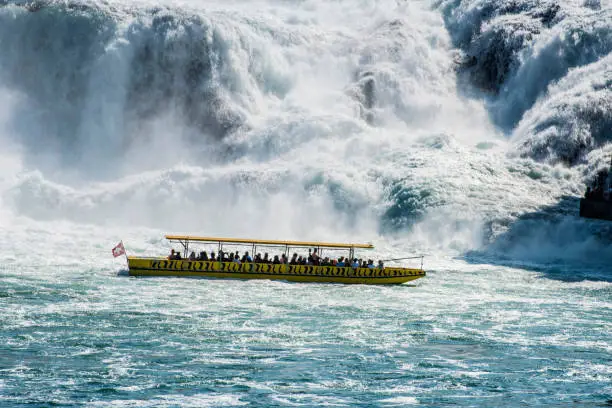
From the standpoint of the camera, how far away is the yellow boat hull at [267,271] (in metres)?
49.9

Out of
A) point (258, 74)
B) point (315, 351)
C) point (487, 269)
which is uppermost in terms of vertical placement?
point (258, 74)

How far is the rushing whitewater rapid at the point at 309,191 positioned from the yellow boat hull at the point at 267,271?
1426mm

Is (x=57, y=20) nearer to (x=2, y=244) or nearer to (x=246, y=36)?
(x=246, y=36)

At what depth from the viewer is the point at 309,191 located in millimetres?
66750

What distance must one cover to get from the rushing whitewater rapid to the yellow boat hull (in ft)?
4.68

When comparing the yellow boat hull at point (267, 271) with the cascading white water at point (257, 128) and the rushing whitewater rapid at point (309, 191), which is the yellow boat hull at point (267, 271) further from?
the cascading white water at point (257, 128)

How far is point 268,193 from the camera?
67125 mm

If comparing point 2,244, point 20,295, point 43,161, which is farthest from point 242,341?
point 43,161

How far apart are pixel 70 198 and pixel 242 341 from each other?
35148mm

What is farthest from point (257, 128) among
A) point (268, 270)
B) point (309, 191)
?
point (268, 270)

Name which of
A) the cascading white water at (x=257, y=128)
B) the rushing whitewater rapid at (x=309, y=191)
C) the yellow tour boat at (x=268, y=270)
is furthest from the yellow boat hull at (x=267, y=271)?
the cascading white water at (x=257, y=128)

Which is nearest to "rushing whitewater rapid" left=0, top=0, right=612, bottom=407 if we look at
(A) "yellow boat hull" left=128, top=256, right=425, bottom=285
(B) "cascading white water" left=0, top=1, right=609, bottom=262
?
(B) "cascading white water" left=0, top=1, right=609, bottom=262

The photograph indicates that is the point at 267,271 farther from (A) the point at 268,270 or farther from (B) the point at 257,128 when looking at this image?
(B) the point at 257,128

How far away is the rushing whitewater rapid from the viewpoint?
32.2 m
